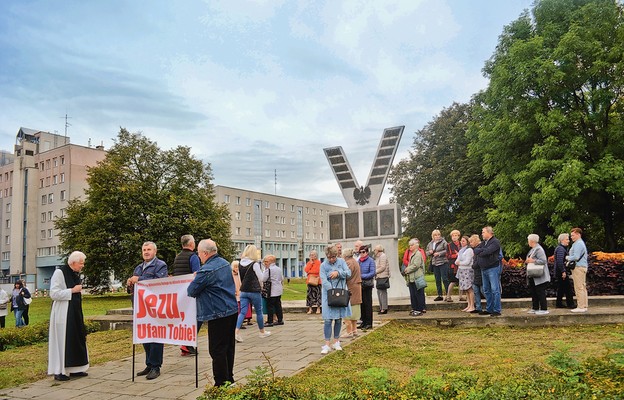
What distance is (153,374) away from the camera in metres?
7.57

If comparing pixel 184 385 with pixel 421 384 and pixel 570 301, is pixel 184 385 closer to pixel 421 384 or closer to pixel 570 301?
pixel 421 384

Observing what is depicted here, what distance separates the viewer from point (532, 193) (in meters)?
24.9

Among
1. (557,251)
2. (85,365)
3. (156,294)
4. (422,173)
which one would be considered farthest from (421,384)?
(422,173)

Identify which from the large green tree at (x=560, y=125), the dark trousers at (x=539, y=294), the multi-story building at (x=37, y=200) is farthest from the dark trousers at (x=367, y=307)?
the multi-story building at (x=37, y=200)

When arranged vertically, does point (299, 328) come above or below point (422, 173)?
below

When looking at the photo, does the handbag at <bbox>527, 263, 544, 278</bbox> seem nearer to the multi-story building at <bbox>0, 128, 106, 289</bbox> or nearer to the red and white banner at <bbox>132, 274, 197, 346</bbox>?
the red and white banner at <bbox>132, 274, 197, 346</bbox>

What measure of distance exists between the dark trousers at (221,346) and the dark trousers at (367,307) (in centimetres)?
498

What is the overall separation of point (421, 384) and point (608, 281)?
11960mm

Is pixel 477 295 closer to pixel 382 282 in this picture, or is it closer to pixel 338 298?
pixel 382 282

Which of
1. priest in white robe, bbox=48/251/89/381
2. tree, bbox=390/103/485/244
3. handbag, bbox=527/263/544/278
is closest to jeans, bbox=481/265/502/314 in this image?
handbag, bbox=527/263/544/278

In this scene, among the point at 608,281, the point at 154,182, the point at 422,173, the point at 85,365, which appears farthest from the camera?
the point at 154,182

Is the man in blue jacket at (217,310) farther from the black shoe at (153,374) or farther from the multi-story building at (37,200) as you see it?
the multi-story building at (37,200)

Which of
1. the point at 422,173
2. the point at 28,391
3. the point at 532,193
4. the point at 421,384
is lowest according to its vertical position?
the point at 28,391

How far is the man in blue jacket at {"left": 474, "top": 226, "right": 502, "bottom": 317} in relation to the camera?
1099cm
